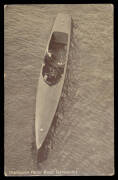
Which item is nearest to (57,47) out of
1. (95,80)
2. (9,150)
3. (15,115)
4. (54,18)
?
(54,18)

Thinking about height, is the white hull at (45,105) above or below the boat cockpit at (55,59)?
below

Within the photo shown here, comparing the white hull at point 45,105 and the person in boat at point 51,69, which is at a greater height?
the person in boat at point 51,69

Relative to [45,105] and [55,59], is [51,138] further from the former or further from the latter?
[55,59]

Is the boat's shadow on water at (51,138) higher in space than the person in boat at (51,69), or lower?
lower

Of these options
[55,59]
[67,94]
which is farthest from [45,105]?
[55,59]

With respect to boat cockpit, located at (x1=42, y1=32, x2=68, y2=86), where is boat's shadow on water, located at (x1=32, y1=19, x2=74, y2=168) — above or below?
below

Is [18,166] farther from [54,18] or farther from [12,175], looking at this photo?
[54,18]
